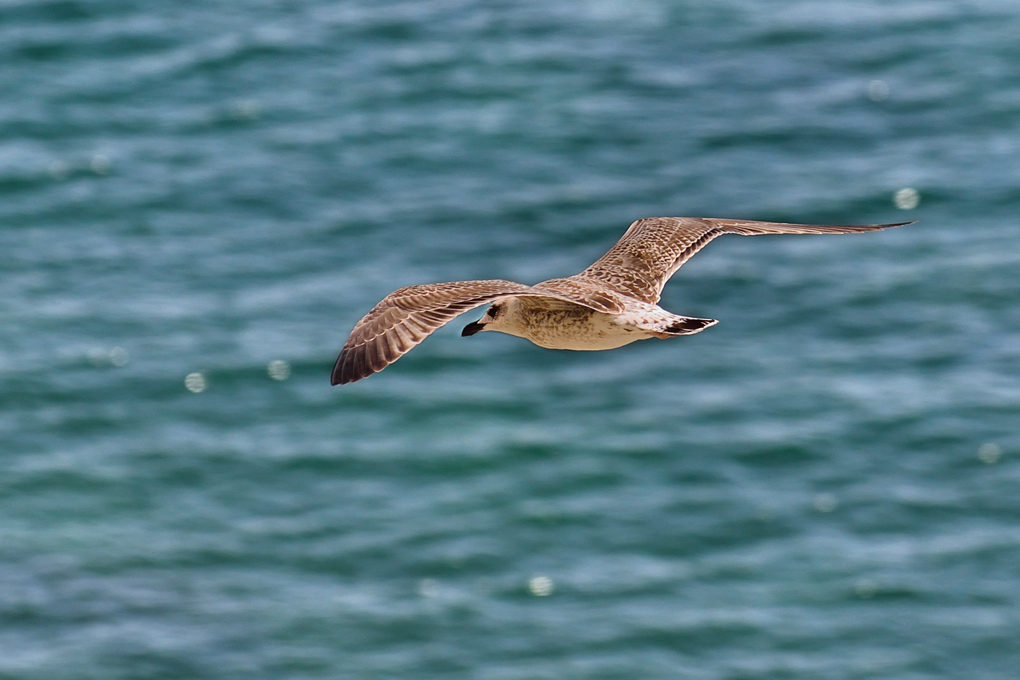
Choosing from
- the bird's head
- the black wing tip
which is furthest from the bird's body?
the black wing tip

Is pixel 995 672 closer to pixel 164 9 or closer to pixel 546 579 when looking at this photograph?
pixel 546 579

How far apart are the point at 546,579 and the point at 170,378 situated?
11.1m

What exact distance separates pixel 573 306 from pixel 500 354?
25.3 meters

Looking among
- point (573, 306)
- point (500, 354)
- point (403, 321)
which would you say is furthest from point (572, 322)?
point (500, 354)

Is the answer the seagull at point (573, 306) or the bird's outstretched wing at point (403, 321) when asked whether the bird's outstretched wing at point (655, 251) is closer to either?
the seagull at point (573, 306)

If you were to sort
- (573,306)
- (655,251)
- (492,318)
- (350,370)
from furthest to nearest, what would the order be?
(655,251)
(492,318)
(573,306)
(350,370)

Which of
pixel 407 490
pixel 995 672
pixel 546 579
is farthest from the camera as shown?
pixel 407 490

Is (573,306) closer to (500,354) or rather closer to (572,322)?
(572,322)

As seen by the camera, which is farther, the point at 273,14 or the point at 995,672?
the point at 273,14

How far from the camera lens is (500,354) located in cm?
3753

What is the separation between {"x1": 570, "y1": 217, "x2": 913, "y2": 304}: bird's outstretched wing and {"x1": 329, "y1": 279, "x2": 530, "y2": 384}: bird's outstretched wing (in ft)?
6.26

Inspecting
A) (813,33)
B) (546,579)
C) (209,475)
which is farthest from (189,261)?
(813,33)

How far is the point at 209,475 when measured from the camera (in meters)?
36.8

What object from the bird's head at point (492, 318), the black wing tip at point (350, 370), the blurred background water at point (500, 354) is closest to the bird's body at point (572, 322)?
the bird's head at point (492, 318)
